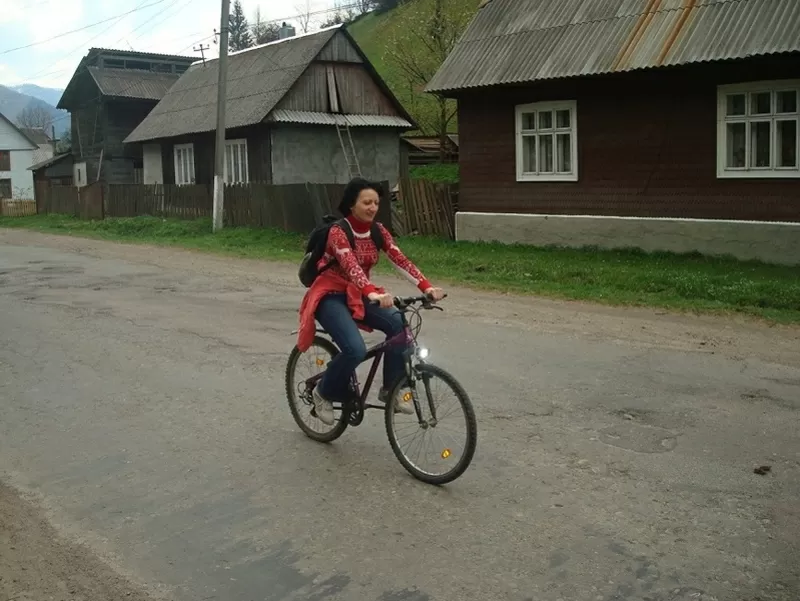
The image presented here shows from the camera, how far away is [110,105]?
141ft

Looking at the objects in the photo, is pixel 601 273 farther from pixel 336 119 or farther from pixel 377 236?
pixel 336 119

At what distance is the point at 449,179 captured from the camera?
3138cm

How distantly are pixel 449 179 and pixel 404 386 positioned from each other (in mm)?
26599

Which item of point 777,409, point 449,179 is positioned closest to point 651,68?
point 777,409

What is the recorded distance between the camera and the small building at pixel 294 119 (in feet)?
97.4

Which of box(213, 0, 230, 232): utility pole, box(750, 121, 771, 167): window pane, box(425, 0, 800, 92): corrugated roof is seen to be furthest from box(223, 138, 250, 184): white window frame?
box(750, 121, 771, 167): window pane

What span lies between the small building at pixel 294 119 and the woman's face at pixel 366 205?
929 inches

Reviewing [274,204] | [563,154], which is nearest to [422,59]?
[274,204]

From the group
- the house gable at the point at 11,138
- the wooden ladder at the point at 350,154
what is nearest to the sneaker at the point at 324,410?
the wooden ladder at the point at 350,154

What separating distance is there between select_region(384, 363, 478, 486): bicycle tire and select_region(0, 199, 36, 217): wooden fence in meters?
37.8

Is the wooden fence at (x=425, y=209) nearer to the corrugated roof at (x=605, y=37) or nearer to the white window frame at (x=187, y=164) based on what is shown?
the corrugated roof at (x=605, y=37)

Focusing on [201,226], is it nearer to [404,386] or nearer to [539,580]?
[404,386]

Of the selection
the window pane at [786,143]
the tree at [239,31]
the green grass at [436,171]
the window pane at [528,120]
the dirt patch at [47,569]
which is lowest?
the dirt patch at [47,569]

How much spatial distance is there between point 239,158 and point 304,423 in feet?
85.5
